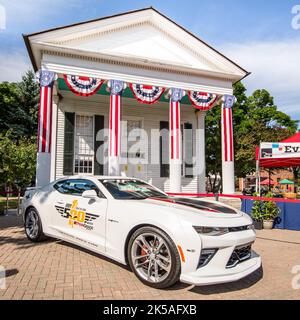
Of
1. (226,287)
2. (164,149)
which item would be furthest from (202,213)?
(164,149)

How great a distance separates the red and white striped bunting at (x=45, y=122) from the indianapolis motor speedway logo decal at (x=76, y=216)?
6.81 meters

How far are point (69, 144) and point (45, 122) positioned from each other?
2808 millimetres

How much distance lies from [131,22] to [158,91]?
12.6ft

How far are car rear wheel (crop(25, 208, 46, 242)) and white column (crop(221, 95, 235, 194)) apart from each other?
10.2 m

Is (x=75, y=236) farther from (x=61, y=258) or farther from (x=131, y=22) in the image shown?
(x=131, y=22)

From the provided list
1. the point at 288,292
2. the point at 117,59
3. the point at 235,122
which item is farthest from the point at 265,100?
the point at 288,292

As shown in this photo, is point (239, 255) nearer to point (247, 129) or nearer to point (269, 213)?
point (269, 213)

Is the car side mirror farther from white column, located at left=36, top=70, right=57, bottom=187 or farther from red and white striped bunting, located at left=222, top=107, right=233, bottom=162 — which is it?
red and white striped bunting, located at left=222, top=107, right=233, bottom=162

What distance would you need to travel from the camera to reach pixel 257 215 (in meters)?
8.19

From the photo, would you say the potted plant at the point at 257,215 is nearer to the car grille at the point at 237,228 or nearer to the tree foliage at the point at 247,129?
the car grille at the point at 237,228

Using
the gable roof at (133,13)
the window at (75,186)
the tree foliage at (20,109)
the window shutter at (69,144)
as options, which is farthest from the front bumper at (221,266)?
the tree foliage at (20,109)

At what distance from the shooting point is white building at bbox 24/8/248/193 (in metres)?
11.8

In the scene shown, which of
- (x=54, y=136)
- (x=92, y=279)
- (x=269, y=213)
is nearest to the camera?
(x=92, y=279)

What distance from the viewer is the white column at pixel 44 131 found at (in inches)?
434
